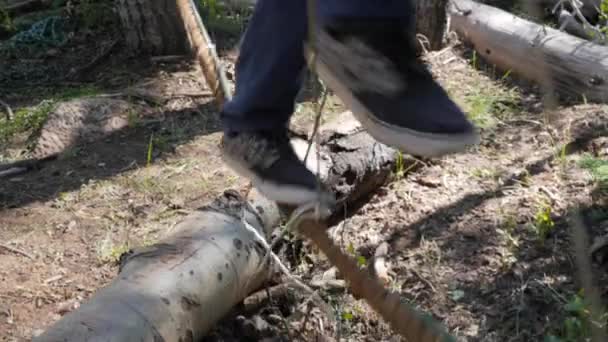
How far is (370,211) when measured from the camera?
3.14 meters

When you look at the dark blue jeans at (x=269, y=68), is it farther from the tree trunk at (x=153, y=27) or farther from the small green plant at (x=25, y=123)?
the tree trunk at (x=153, y=27)

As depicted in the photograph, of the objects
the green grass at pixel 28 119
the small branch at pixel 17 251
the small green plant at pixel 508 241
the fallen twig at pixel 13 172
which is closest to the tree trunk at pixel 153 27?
the green grass at pixel 28 119

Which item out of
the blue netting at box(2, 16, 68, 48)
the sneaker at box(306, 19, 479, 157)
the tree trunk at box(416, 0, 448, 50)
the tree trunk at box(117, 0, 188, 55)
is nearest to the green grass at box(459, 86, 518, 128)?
the tree trunk at box(416, 0, 448, 50)

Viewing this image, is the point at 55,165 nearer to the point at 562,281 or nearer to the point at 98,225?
the point at 98,225

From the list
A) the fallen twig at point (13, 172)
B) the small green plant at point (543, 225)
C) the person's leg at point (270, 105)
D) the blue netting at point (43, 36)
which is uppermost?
the person's leg at point (270, 105)

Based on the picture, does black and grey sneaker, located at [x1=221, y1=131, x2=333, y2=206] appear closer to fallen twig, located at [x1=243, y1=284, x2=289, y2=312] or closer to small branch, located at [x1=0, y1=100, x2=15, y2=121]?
fallen twig, located at [x1=243, y1=284, x2=289, y2=312]

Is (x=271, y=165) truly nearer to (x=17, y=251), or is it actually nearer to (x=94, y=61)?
(x=17, y=251)

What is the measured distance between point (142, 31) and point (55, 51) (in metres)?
0.65

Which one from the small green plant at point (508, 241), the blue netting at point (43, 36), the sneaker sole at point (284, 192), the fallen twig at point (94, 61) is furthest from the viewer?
the blue netting at point (43, 36)

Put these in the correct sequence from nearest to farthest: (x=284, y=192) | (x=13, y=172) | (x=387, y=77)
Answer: (x=387, y=77)
(x=284, y=192)
(x=13, y=172)

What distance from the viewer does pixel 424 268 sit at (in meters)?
2.79

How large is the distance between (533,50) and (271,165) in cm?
238

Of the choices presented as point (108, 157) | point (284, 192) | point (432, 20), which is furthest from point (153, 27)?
point (284, 192)

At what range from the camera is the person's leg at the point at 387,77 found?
1.49 m
